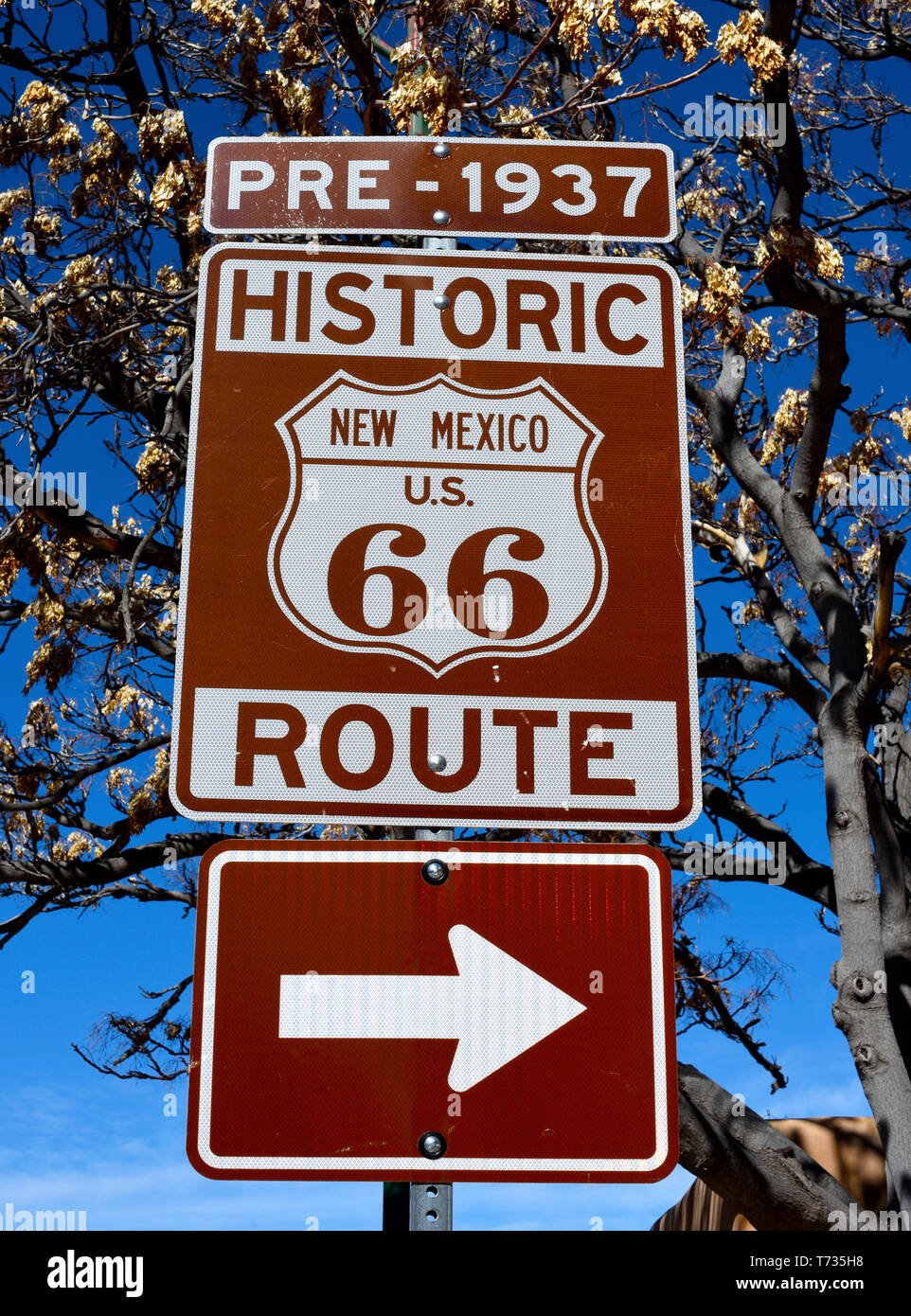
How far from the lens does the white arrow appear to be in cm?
182

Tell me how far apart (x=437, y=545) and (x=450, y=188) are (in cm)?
81

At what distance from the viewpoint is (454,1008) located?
1841 millimetres

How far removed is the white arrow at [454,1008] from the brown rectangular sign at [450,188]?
1.45 m

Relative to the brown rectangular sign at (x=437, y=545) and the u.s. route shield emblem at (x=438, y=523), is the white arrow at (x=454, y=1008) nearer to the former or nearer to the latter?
the brown rectangular sign at (x=437, y=545)

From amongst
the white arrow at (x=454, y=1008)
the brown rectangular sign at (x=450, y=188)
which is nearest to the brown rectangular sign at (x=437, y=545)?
the brown rectangular sign at (x=450, y=188)

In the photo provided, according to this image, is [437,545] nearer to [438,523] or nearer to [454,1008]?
[438,523]

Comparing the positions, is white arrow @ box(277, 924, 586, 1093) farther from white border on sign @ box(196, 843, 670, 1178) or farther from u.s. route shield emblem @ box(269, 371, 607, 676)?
u.s. route shield emblem @ box(269, 371, 607, 676)

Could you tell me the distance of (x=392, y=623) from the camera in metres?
2.03

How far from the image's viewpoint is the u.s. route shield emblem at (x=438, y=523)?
2.03 meters

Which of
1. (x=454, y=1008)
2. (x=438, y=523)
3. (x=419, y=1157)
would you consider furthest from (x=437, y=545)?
(x=419, y=1157)

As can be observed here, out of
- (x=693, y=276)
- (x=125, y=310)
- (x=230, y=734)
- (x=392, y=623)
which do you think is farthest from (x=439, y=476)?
(x=693, y=276)

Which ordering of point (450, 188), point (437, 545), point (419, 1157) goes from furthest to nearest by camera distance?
point (450, 188) < point (437, 545) < point (419, 1157)

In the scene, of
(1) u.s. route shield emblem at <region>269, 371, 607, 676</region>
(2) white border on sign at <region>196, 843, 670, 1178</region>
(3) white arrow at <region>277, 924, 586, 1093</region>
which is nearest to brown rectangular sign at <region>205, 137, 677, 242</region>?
(1) u.s. route shield emblem at <region>269, 371, 607, 676</region>

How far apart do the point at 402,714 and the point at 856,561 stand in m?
9.91
